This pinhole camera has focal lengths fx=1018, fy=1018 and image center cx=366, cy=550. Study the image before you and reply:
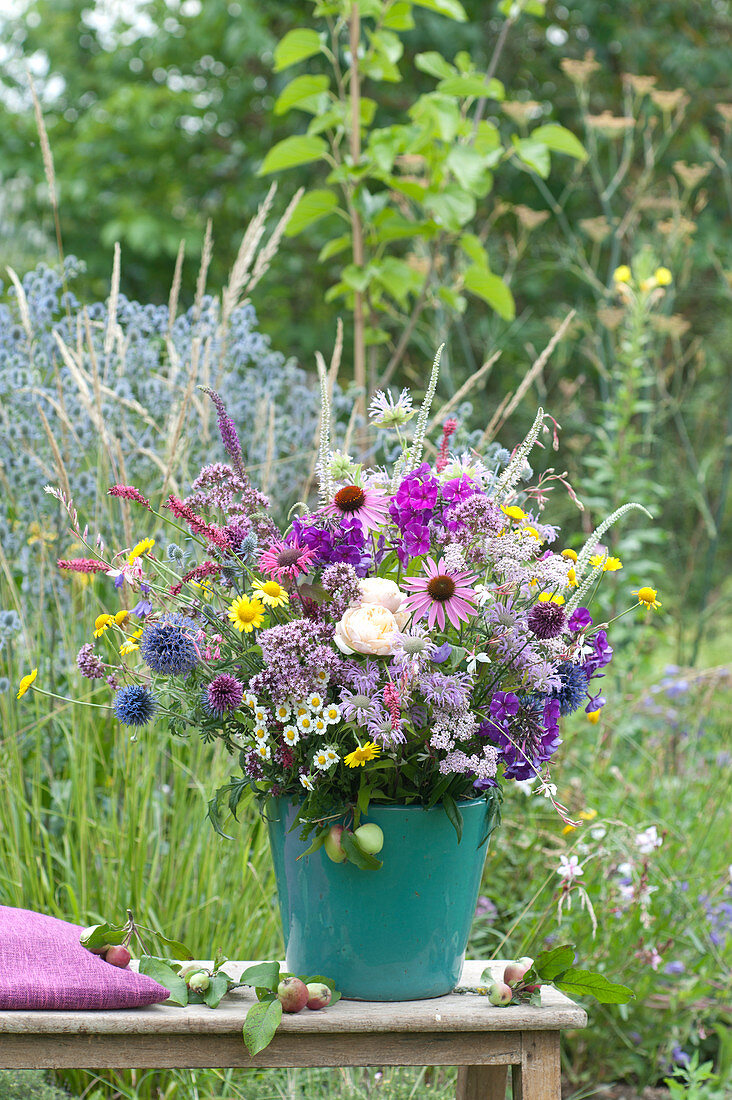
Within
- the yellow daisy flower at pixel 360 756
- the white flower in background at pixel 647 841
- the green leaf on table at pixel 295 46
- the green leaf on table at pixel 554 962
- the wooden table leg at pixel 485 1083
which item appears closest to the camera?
the yellow daisy flower at pixel 360 756

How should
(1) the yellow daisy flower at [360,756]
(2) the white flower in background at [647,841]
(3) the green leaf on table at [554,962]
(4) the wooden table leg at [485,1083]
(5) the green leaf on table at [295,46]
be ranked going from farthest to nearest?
(5) the green leaf on table at [295,46]
(2) the white flower in background at [647,841]
(4) the wooden table leg at [485,1083]
(3) the green leaf on table at [554,962]
(1) the yellow daisy flower at [360,756]

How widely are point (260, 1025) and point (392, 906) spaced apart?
7.1 inches

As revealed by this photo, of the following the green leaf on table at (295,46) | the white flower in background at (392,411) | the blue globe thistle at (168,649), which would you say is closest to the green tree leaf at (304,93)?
the green leaf on table at (295,46)

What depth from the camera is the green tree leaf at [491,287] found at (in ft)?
7.76

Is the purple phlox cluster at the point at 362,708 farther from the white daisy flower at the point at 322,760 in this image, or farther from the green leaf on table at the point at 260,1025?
the green leaf on table at the point at 260,1025

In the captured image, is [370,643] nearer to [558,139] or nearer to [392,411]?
[392,411]

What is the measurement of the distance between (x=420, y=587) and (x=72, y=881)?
1.08 meters

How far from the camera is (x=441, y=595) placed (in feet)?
3.40

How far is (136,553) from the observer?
113 centimetres

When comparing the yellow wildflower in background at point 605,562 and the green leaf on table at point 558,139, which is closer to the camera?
the yellow wildflower in background at point 605,562

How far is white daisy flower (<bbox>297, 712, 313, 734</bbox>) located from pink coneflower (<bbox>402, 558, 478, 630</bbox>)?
0.15 meters

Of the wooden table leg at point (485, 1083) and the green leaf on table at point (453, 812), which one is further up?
the green leaf on table at point (453, 812)

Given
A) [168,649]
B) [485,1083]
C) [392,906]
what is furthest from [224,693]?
[485,1083]

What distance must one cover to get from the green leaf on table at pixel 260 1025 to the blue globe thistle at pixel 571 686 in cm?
44
